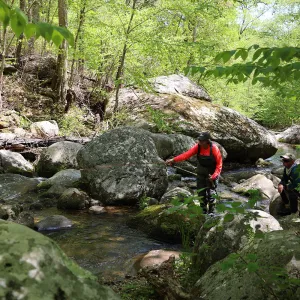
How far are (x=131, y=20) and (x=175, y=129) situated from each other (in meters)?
4.63

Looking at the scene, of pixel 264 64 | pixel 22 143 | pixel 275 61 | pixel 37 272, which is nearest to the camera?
pixel 37 272

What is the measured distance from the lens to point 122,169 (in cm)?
851

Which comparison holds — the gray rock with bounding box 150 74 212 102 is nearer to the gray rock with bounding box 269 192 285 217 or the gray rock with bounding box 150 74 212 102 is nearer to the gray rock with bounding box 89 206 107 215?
the gray rock with bounding box 269 192 285 217

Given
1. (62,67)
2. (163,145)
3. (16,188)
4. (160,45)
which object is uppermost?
(160,45)

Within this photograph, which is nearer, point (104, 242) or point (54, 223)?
point (104, 242)

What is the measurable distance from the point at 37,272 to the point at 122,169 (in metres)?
6.96

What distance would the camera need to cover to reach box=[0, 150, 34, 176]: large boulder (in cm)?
1030

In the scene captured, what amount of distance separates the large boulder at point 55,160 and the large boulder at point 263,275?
8280 mm

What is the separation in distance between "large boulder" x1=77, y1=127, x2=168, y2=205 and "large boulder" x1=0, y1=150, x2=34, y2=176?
289 centimetres

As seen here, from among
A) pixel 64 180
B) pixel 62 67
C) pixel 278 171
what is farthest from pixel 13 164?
pixel 278 171

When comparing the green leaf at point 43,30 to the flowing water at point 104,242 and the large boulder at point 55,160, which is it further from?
the large boulder at point 55,160

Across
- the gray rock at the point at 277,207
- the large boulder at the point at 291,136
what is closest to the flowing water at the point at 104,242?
the gray rock at the point at 277,207

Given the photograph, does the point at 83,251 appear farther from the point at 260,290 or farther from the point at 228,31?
the point at 228,31

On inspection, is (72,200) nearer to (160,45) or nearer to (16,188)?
(16,188)
